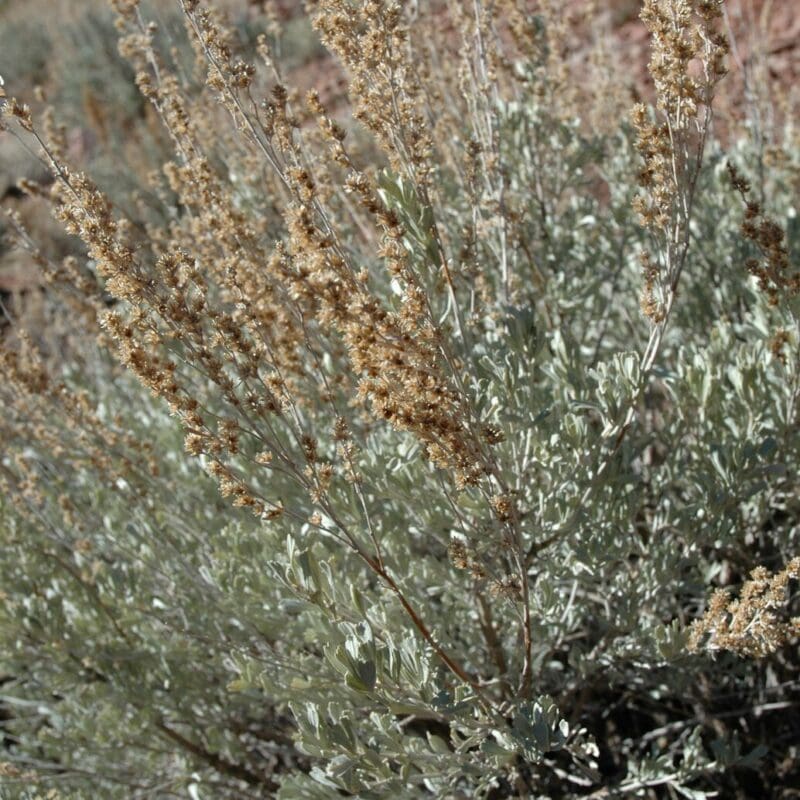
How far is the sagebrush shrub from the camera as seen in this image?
1.79 metres

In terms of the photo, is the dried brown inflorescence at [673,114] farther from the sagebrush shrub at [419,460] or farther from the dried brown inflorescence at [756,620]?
the dried brown inflorescence at [756,620]

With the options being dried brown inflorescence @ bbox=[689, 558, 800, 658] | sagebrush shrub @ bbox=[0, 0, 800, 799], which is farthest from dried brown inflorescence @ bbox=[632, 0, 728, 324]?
dried brown inflorescence @ bbox=[689, 558, 800, 658]

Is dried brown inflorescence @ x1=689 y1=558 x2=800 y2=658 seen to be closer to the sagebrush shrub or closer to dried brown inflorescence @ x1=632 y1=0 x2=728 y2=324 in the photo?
the sagebrush shrub

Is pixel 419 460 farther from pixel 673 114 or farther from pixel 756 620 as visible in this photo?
pixel 673 114

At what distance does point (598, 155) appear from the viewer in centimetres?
341

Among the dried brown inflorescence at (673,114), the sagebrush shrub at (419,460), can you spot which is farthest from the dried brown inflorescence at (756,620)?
the dried brown inflorescence at (673,114)

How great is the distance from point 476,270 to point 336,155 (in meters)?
0.66

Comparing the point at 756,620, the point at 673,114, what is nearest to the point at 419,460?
the point at 756,620

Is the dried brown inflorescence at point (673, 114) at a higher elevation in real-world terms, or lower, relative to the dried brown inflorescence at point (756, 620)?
higher

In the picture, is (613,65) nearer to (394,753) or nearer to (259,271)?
(259,271)

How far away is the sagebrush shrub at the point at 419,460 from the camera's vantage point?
5.88ft

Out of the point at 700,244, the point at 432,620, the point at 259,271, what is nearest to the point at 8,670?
the point at 432,620

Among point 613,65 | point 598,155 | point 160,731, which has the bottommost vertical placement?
point 160,731

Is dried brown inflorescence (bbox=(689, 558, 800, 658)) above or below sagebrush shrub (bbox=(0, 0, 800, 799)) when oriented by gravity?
below
